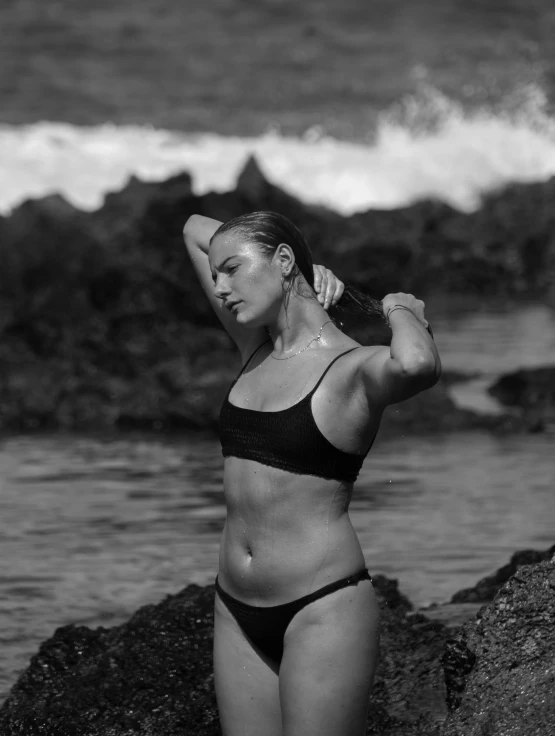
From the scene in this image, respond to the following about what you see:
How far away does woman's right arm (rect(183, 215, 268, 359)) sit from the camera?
4.27m

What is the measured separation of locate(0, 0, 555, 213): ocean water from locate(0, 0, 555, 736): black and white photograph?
246 millimetres

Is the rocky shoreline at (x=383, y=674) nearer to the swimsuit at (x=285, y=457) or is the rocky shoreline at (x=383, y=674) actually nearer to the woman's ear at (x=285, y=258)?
the swimsuit at (x=285, y=457)

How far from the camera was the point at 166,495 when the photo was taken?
1041cm

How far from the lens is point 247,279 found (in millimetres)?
3857

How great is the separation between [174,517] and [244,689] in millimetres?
5821

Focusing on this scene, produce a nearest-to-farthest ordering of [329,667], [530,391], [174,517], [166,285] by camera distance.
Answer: [329,667]
[174,517]
[530,391]
[166,285]

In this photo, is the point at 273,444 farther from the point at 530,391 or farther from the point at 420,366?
the point at 530,391

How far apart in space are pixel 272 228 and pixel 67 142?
33923 mm

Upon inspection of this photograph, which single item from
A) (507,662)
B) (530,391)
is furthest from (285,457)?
(530,391)

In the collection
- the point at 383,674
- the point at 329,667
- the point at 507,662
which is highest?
the point at 329,667

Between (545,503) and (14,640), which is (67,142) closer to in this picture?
(545,503)

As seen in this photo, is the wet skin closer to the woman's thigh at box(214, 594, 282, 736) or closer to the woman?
the woman

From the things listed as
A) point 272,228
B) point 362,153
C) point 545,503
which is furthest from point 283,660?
point 362,153

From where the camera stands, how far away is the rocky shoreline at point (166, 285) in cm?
1357
